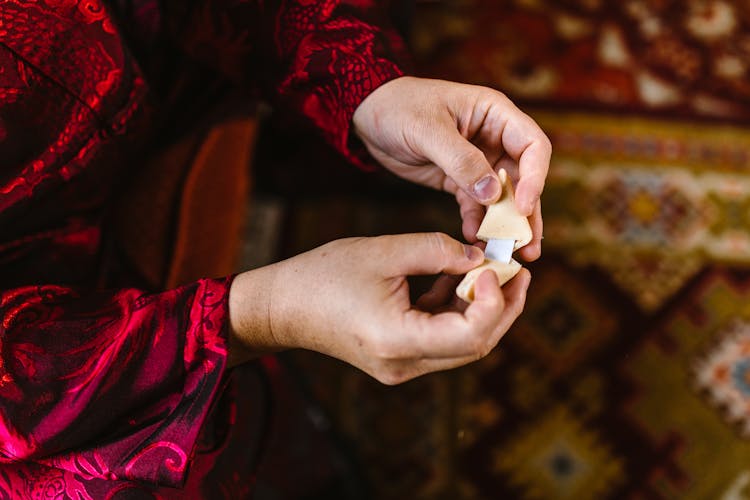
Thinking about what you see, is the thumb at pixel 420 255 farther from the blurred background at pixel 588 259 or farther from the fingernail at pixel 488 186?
the blurred background at pixel 588 259

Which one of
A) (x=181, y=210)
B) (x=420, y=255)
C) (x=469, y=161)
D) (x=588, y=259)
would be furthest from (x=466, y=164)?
(x=588, y=259)

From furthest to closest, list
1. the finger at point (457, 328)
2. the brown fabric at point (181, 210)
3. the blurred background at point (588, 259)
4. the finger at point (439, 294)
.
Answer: the blurred background at point (588, 259) → the brown fabric at point (181, 210) → the finger at point (439, 294) → the finger at point (457, 328)

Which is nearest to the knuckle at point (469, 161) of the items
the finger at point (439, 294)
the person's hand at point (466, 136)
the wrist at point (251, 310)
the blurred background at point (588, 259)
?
the person's hand at point (466, 136)

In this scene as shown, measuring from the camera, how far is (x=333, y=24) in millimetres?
751

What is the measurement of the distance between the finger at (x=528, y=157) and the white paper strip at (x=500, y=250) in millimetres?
37

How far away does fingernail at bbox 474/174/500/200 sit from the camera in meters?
0.65

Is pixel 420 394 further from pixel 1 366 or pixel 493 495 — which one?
pixel 1 366

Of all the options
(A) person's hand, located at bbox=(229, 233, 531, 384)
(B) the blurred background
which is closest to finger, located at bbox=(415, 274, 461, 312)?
(A) person's hand, located at bbox=(229, 233, 531, 384)

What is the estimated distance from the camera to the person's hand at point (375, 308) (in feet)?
1.84

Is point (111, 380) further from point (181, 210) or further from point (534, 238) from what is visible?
point (534, 238)

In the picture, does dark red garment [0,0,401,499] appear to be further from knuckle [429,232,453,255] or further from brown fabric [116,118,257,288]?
knuckle [429,232,453,255]

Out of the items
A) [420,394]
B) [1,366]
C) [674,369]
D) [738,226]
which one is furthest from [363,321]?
[738,226]

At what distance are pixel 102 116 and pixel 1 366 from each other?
261 mm

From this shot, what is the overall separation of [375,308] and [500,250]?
151 mm
